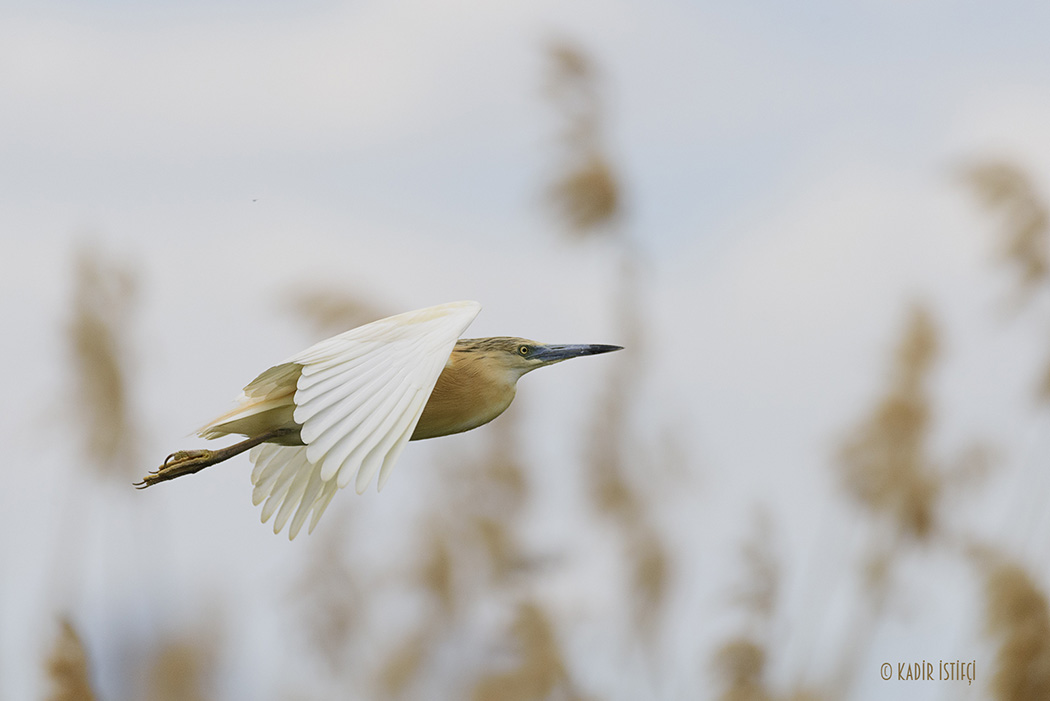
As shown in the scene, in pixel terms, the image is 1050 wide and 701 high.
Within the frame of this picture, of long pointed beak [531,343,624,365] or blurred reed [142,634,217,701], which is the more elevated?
long pointed beak [531,343,624,365]

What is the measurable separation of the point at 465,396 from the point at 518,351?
22 centimetres

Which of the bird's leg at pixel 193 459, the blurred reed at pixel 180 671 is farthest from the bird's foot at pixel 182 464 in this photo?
the blurred reed at pixel 180 671

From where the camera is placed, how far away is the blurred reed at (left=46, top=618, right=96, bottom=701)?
10.8 ft

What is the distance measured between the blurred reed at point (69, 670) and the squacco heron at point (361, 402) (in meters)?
0.86

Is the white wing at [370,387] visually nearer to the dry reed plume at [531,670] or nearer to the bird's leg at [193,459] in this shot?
Result: the bird's leg at [193,459]

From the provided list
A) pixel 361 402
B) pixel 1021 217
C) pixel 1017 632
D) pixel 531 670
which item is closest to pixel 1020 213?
pixel 1021 217

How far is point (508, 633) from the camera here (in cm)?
475

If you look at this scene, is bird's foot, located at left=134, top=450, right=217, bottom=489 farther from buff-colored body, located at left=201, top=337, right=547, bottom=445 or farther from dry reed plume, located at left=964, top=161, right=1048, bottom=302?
dry reed plume, located at left=964, top=161, right=1048, bottom=302

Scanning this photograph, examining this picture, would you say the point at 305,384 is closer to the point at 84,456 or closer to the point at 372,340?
the point at 372,340

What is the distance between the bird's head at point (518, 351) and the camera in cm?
279

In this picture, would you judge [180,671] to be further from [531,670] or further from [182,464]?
[182,464]

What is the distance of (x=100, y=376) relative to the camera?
16.8 feet

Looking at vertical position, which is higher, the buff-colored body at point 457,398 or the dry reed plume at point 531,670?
the buff-colored body at point 457,398

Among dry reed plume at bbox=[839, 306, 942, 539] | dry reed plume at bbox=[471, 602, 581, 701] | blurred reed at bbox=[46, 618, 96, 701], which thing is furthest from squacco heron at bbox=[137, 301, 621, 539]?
dry reed plume at bbox=[839, 306, 942, 539]
